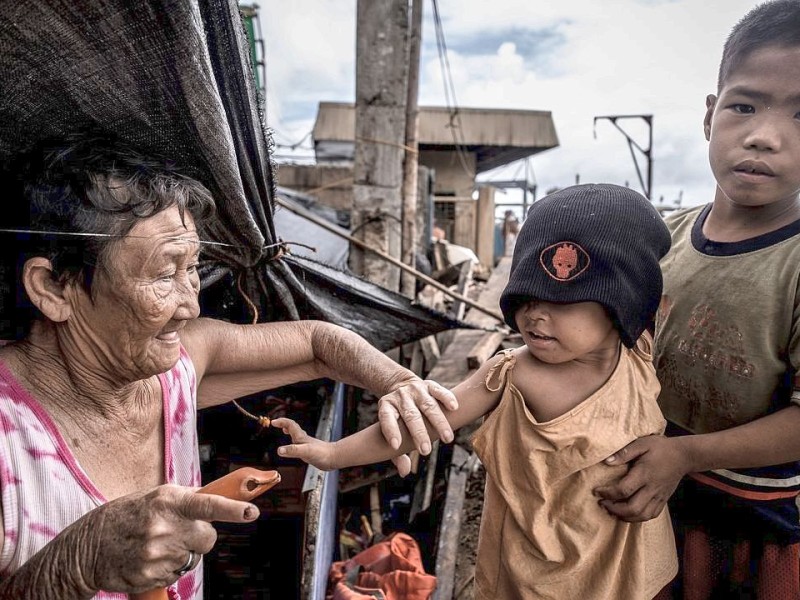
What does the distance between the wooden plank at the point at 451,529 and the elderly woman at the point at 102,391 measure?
4.27 feet

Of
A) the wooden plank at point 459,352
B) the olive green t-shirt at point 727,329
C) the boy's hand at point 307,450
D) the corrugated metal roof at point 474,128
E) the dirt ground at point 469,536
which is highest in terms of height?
the corrugated metal roof at point 474,128

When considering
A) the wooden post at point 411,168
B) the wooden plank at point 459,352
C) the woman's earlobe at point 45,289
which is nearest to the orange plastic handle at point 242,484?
the woman's earlobe at point 45,289

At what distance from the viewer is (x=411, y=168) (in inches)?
194

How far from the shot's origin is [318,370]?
222cm

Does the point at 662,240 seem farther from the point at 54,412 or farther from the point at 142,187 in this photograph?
the point at 54,412

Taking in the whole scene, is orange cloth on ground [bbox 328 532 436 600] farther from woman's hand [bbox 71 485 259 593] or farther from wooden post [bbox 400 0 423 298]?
wooden post [bbox 400 0 423 298]

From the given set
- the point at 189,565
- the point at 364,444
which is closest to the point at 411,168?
the point at 364,444

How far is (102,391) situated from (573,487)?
141cm

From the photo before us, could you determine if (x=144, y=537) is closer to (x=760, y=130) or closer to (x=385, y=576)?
(x=385, y=576)

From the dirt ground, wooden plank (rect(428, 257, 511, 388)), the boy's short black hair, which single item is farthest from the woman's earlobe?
wooden plank (rect(428, 257, 511, 388))

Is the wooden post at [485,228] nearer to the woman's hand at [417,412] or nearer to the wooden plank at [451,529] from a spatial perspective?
the wooden plank at [451,529]

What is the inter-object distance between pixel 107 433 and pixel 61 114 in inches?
34.7

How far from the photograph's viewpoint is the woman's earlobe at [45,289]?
53.2 inches

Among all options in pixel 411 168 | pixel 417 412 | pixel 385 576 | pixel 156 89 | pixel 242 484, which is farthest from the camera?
pixel 411 168
